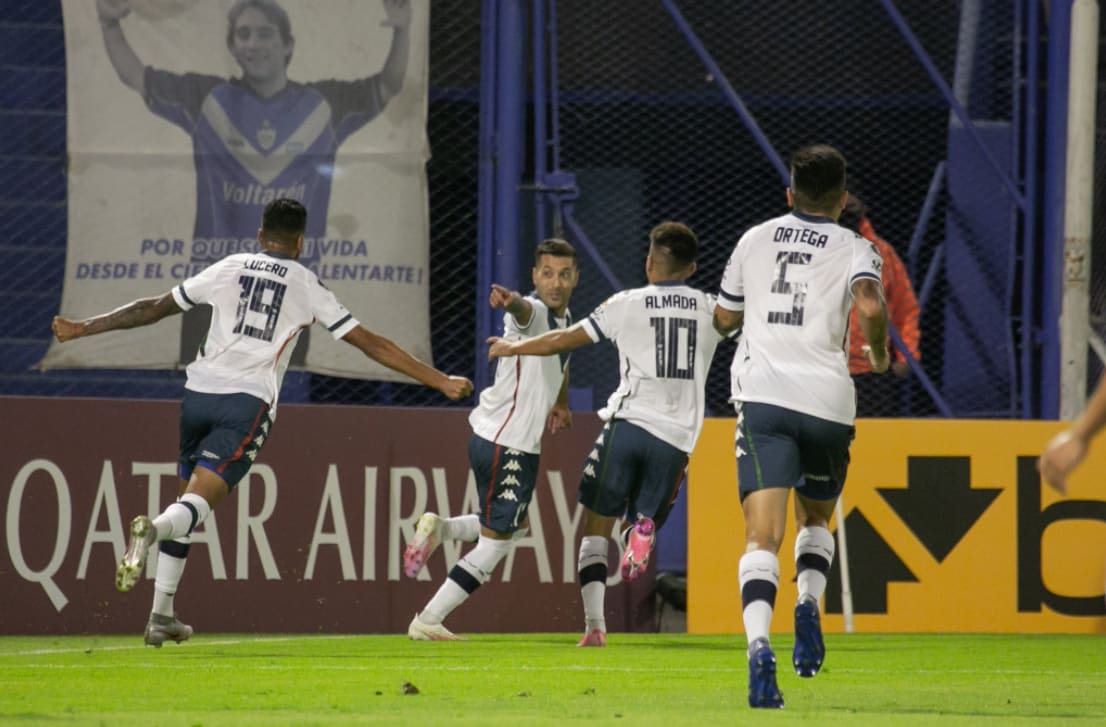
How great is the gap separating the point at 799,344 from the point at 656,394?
110 inches

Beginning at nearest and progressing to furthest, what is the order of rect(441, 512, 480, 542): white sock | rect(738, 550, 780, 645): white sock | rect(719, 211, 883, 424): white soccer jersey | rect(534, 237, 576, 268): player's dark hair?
rect(738, 550, 780, 645): white sock
rect(719, 211, 883, 424): white soccer jersey
rect(441, 512, 480, 542): white sock
rect(534, 237, 576, 268): player's dark hair

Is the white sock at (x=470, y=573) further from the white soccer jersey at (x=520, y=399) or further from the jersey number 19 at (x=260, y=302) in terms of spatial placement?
the jersey number 19 at (x=260, y=302)

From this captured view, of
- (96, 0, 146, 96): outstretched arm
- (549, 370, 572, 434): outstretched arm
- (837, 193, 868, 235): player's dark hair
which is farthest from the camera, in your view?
(96, 0, 146, 96): outstretched arm

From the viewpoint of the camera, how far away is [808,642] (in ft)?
19.6

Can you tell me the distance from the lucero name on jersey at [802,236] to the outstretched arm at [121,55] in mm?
6181

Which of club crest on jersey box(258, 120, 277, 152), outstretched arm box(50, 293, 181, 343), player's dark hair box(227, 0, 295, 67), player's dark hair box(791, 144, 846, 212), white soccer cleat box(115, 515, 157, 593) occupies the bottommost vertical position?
white soccer cleat box(115, 515, 157, 593)

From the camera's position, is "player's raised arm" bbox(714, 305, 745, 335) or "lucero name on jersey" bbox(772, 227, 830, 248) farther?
"player's raised arm" bbox(714, 305, 745, 335)

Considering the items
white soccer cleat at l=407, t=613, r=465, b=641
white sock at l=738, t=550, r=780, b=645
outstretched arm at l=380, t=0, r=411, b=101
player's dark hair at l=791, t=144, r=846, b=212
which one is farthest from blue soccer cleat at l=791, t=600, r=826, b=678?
outstretched arm at l=380, t=0, r=411, b=101

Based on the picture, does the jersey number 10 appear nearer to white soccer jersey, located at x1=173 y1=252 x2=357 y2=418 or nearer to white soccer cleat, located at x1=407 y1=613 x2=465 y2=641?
white soccer jersey, located at x1=173 y1=252 x2=357 y2=418

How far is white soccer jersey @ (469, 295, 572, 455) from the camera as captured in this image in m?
9.22

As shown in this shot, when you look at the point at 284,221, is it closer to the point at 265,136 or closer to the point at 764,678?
the point at 265,136

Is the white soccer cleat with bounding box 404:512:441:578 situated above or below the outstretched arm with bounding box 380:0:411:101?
below

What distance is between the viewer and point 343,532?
34.6 feet

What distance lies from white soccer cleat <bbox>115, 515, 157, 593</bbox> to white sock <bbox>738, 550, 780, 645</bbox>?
2976 millimetres
